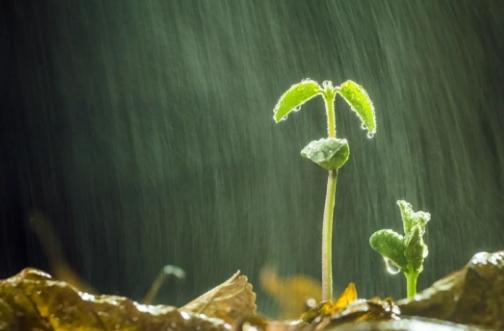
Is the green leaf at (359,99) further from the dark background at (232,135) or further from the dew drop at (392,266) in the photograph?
the dark background at (232,135)

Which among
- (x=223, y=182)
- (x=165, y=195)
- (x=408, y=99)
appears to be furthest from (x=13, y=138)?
(x=408, y=99)

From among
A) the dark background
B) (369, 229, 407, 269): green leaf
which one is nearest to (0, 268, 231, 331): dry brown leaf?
(369, 229, 407, 269): green leaf

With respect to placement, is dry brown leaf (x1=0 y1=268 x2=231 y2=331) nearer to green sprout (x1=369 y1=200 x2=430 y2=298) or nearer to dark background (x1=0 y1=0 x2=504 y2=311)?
green sprout (x1=369 y1=200 x2=430 y2=298)

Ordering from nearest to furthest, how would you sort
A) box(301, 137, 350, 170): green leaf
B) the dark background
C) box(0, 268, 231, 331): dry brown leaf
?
1. box(0, 268, 231, 331): dry brown leaf
2. box(301, 137, 350, 170): green leaf
3. the dark background

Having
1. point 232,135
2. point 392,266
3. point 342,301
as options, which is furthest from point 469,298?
point 232,135

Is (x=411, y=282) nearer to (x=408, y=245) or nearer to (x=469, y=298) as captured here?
(x=408, y=245)

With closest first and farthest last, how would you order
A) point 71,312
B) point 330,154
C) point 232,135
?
point 71,312 < point 330,154 < point 232,135

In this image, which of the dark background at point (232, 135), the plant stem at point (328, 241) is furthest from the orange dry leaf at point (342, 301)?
the dark background at point (232, 135)
